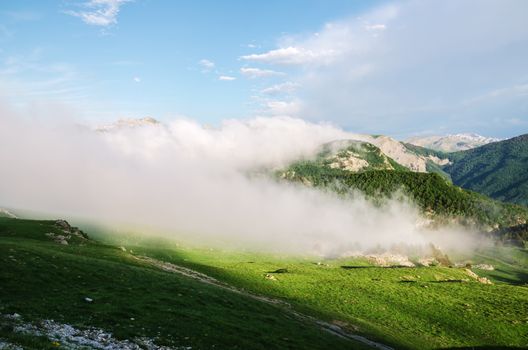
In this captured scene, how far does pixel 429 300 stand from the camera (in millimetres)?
82938

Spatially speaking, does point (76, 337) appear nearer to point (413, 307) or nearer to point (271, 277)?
point (271, 277)

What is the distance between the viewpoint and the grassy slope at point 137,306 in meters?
31.4

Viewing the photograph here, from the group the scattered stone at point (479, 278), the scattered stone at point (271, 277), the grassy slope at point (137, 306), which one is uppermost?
the grassy slope at point (137, 306)

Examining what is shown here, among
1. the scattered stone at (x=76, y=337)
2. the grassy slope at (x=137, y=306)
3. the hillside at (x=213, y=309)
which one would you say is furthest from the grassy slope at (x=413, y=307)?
the scattered stone at (x=76, y=337)

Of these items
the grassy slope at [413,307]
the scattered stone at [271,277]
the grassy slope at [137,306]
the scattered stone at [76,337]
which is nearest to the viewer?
the scattered stone at [76,337]

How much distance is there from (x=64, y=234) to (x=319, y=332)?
68.7 m

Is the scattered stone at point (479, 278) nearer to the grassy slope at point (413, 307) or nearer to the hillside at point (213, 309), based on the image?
the grassy slope at point (413, 307)

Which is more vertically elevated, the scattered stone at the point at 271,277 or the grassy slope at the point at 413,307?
the scattered stone at the point at 271,277

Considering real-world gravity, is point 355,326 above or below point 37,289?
below

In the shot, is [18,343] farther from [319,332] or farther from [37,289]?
[319,332]

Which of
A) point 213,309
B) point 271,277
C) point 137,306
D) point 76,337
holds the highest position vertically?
point 76,337

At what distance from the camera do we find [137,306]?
37.9 meters

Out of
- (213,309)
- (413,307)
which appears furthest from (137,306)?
(413,307)

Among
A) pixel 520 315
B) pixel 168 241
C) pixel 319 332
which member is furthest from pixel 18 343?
pixel 168 241
